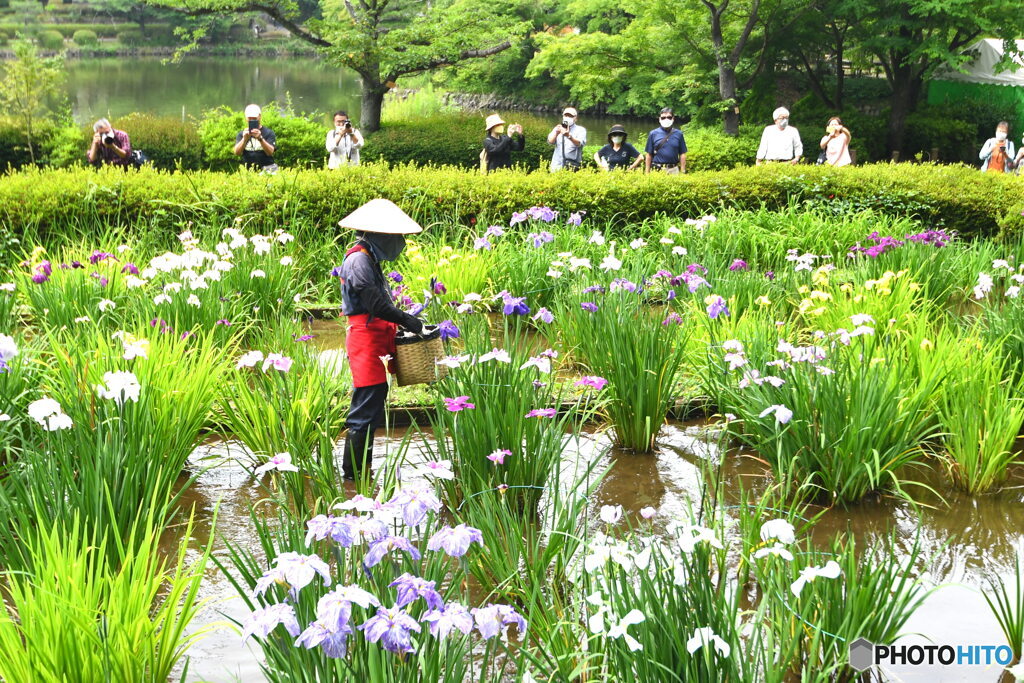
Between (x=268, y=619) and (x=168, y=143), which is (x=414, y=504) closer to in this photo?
(x=268, y=619)

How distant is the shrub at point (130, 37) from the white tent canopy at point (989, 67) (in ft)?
189

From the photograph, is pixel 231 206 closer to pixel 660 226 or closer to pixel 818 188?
→ pixel 660 226

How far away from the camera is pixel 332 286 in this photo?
25.0 ft

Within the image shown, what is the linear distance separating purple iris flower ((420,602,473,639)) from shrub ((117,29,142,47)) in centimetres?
7136

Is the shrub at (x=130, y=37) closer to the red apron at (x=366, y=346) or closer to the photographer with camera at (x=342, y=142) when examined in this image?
the photographer with camera at (x=342, y=142)

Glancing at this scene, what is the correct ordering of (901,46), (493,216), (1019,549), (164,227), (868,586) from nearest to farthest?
1. (868,586)
2. (1019,549)
3. (164,227)
4. (493,216)
5. (901,46)

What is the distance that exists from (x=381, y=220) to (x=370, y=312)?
41 cm

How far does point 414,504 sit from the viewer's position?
7.36 ft

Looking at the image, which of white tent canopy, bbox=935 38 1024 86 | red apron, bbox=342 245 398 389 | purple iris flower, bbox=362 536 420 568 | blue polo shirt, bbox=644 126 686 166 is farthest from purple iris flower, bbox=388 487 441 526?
white tent canopy, bbox=935 38 1024 86

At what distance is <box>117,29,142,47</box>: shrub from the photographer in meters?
66.5

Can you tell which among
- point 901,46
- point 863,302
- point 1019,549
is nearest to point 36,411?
point 1019,549

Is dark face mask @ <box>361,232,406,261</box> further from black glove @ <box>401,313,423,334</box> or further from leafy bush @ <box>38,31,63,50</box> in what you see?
leafy bush @ <box>38,31,63,50</box>

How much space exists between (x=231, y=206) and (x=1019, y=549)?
6.31 metres

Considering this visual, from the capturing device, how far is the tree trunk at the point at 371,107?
62.6 feet
